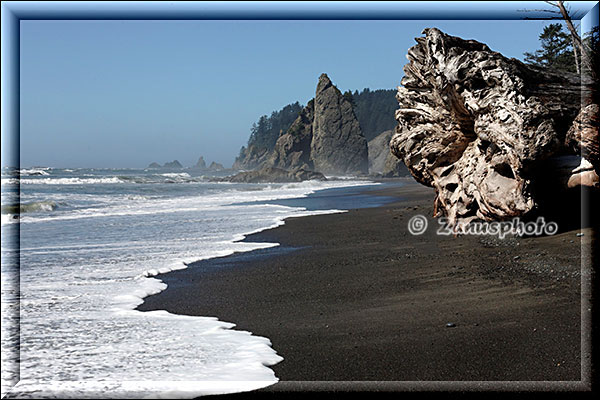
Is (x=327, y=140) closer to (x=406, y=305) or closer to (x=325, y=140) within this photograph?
(x=325, y=140)

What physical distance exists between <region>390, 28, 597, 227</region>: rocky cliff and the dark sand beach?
946 mm

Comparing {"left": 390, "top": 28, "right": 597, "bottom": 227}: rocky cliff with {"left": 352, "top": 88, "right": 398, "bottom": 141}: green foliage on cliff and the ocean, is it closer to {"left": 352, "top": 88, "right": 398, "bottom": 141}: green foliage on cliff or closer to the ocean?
the ocean

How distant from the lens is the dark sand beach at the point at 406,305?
350 centimetres

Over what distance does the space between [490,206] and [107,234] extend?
8195 mm

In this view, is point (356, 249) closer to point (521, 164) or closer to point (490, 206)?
point (490, 206)

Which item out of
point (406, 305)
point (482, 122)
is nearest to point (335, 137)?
point (482, 122)

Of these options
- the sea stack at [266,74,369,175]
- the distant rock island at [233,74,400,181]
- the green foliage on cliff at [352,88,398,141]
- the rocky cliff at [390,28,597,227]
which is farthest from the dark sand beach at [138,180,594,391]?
the green foliage on cliff at [352,88,398,141]

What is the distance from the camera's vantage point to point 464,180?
964 cm

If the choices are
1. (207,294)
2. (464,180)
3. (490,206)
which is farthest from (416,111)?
(207,294)

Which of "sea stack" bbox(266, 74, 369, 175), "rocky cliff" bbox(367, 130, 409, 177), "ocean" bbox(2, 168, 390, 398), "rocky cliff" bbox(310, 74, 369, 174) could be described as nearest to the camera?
"ocean" bbox(2, 168, 390, 398)

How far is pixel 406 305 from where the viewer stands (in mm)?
5152

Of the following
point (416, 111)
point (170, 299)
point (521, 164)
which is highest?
point (416, 111)

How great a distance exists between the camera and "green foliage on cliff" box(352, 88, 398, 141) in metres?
102

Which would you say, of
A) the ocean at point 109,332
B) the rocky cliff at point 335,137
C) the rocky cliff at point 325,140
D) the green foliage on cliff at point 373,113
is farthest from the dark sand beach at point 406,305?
the green foliage on cliff at point 373,113
